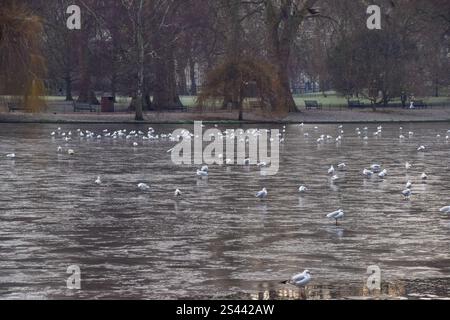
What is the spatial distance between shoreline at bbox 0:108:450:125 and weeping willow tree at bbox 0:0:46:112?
409 inches

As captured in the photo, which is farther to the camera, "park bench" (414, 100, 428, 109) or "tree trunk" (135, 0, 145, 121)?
"park bench" (414, 100, 428, 109)

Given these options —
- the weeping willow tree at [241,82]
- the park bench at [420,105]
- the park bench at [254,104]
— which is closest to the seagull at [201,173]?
the weeping willow tree at [241,82]

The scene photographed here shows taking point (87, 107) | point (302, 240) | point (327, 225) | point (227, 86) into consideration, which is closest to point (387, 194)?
point (327, 225)

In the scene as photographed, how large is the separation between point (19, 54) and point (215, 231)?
31.4 meters

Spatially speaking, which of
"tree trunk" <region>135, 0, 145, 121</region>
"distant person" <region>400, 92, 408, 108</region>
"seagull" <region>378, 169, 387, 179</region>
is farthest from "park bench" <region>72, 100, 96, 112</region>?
"seagull" <region>378, 169, 387, 179</region>

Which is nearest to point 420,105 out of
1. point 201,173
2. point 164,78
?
point 164,78

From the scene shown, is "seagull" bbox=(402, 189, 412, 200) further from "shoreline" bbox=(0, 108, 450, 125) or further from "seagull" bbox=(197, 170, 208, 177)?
"shoreline" bbox=(0, 108, 450, 125)

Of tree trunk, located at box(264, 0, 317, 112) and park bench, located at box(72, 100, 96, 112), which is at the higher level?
tree trunk, located at box(264, 0, 317, 112)

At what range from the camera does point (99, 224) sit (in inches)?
765

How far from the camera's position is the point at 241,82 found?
6200cm

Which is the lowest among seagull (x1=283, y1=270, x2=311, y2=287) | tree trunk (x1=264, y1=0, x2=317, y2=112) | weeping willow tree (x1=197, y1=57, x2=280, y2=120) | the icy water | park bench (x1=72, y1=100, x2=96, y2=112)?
the icy water

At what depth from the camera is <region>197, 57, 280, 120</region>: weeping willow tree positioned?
Result: 62.0 m

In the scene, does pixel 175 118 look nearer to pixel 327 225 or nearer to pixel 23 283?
pixel 327 225
